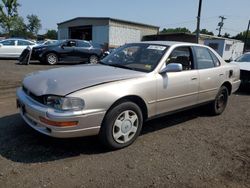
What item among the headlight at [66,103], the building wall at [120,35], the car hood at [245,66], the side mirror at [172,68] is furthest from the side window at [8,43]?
the headlight at [66,103]

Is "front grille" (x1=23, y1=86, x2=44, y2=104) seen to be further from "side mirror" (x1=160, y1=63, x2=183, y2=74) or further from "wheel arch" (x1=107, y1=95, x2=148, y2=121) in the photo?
"side mirror" (x1=160, y1=63, x2=183, y2=74)

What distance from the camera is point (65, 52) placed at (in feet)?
54.1

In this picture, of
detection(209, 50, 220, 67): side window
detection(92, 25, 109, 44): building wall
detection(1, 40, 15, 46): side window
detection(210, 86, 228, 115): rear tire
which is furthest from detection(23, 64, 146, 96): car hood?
detection(92, 25, 109, 44): building wall

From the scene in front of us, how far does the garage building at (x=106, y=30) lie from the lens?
104 feet

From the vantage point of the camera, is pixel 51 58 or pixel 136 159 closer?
pixel 136 159

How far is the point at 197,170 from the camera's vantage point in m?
3.55

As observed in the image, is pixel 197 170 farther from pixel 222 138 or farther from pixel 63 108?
pixel 63 108

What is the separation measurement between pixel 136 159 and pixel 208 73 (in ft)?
8.59

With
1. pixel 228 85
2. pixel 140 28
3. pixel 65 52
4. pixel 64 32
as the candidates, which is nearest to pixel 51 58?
pixel 65 52

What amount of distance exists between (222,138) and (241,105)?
2.95m

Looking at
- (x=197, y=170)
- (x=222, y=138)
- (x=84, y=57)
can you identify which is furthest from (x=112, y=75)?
(x=84, y=57)

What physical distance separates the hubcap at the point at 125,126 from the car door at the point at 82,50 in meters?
13.4

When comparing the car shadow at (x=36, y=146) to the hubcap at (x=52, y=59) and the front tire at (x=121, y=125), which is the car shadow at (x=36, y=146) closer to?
the front tire at (x=121, y=125)

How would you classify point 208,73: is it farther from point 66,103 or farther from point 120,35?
point 120,35
